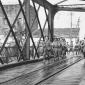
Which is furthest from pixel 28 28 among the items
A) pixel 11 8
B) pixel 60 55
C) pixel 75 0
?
pixel 11 8

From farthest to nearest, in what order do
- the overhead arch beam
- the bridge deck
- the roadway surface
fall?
1. the overhead arch beam
2. the bridge deck
3. the roadway surface

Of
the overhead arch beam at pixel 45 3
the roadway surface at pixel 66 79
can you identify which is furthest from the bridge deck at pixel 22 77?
the overhead arch beam at pixel 45 3

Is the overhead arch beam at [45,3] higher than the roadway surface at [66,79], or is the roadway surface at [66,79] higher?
the overhead arch beam at [45,3]

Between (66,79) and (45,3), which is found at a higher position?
(45,3)

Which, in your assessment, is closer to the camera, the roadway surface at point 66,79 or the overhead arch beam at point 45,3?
the roadway surface at point 66,79

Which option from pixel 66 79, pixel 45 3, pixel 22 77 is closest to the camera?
pixel 66 79

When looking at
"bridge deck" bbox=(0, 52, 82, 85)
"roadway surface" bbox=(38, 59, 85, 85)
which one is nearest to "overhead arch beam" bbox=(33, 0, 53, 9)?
"bridge deck" bbox=(0, 52, 82, 85)

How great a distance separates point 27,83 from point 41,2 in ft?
43.9

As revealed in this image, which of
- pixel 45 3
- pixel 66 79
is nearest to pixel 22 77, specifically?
pixel 66 79

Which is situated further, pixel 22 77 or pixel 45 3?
pixel 45 3

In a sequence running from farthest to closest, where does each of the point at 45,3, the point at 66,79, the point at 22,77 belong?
1. the point at 45,3
2. the point at 22,77
3. the point at 66,79

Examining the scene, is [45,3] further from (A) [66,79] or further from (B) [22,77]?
(A) [66,79]

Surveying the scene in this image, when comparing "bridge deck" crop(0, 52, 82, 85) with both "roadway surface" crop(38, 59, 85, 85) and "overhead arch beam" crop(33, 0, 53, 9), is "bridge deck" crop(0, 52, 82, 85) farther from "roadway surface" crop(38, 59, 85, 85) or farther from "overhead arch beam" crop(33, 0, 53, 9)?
"overhead arch beam" crop(33, 0, 53, 9)

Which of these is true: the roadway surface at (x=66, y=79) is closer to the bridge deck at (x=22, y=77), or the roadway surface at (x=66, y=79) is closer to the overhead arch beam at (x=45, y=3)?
the bridge deck at (x=22, y=77)
